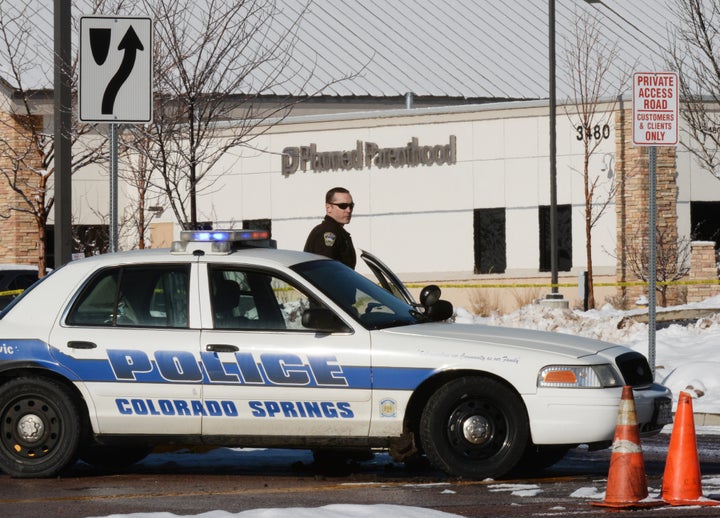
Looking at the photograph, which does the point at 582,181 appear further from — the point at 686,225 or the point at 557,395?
the point at 557,395

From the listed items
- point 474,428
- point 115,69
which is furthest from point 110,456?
point 115,69

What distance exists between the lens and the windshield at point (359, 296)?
969cm

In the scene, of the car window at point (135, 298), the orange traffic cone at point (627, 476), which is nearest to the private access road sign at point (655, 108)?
the car window at point (135, 298)

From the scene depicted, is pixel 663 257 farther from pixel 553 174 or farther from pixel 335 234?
pixel 335 234

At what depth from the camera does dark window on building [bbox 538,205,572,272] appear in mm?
35000

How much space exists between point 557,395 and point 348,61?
3236 cm

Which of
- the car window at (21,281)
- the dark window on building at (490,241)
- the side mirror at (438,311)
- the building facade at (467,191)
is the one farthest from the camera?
the dark window on building at (490,241)

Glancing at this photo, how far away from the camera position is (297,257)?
400 inches

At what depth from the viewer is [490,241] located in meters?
35.7

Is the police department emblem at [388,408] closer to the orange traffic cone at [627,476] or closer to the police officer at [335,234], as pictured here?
the orange traffic cone at [627,476]

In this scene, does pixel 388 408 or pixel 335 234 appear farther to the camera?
pixel 335 234

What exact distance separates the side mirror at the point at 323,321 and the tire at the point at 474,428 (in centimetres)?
77

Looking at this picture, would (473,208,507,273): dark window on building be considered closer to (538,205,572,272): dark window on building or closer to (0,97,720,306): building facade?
(0,97,720,306): building facade

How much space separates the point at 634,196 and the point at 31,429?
1018 inches
